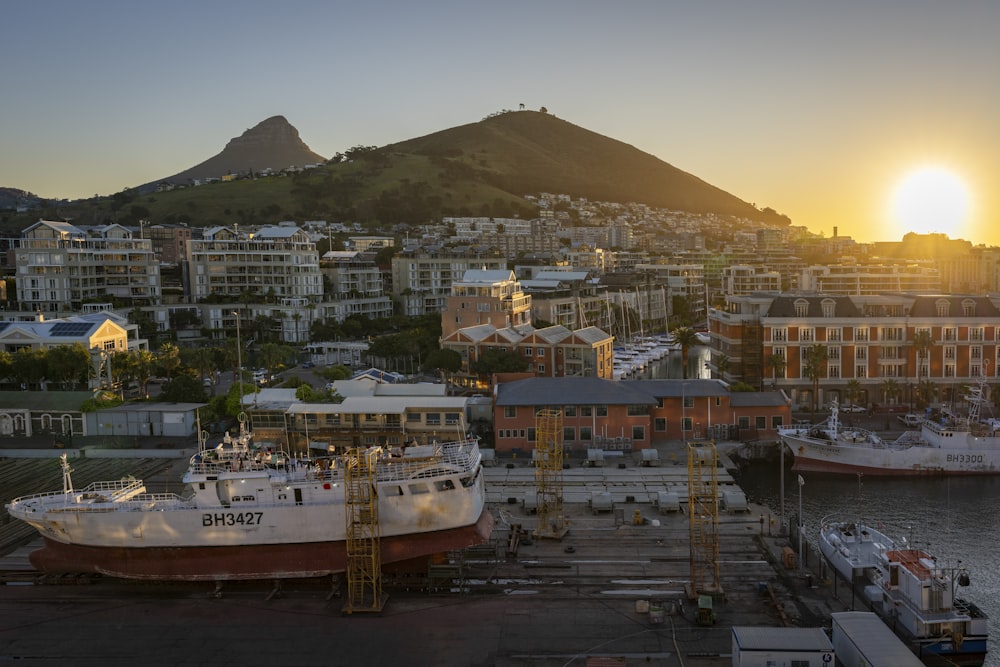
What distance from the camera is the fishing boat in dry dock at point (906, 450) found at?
35781 mm

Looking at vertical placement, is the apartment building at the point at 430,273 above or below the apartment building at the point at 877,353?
above

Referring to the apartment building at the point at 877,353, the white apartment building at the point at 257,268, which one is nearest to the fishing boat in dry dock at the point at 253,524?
the apartment building at the point at 877,353

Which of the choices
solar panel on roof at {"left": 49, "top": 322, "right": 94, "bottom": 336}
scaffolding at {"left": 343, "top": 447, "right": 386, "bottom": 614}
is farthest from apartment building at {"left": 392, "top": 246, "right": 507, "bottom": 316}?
scaffolding at {"left": 343, "top": 447, "right": 386, "bottom": 614}

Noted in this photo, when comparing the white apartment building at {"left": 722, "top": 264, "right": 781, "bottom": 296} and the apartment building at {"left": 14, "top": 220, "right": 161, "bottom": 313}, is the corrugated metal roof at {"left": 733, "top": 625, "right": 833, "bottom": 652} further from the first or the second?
the white apartment building at {"left": 722, "top": 264, "right": 781, "bottom": 296}

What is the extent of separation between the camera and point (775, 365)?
46.7 m

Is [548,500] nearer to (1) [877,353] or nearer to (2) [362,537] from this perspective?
(2) [362,537]

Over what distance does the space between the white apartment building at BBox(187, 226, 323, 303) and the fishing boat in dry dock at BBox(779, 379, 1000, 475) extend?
54.6m

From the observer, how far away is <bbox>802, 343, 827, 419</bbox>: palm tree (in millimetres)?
44906

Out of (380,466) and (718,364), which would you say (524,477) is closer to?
(380,466)

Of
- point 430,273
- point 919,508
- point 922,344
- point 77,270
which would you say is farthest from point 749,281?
point 77,270

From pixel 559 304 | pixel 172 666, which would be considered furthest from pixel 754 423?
pixel 559 304

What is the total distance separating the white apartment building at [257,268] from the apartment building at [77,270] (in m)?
4.68

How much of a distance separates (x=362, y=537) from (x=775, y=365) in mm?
32177

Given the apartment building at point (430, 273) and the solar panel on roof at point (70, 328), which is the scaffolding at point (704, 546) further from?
the apartment building at point (430, 273)
